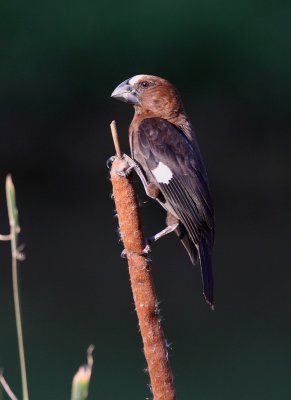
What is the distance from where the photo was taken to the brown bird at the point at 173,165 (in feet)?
8.14

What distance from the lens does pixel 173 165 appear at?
2.58 m

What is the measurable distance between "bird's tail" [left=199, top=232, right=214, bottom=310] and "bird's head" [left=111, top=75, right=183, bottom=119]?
0.52m

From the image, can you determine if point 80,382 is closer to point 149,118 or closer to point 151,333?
point 151,333

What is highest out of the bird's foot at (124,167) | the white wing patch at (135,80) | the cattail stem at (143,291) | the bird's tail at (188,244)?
the white wing patch at (135,80)

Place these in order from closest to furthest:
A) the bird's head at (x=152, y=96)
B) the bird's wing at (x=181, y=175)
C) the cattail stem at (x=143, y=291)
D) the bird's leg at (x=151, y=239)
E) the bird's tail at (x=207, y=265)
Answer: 1. the cattail stem at (x=143, y=291)
2. the bird's leg at (x=151, y=239)
3. the bird's tail at (x=207, y=265)
4. the bird's wing at (x=181, y=175)
5. the bird's head at (x=152, y=96)

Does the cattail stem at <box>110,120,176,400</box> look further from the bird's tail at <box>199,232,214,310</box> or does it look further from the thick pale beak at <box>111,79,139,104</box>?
the thick pale beak at <box>111,79,139,104</box>

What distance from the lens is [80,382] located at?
1.13 meters

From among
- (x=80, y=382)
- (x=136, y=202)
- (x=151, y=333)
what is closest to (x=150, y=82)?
(x=136, y=202)

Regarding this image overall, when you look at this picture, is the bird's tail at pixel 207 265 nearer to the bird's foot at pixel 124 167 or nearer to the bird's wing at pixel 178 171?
the bird's wing at pixel 178 171

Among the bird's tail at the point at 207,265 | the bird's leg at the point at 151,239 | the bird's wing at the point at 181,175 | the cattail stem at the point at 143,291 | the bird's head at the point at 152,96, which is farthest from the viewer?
the bird's head at the point at 152,96

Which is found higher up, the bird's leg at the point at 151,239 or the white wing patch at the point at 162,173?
the white wing patch at the point at 162,173

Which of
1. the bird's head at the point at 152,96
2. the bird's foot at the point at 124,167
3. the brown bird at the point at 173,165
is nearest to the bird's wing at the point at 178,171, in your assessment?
the brown bird at the point at 173,165

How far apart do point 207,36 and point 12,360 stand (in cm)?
260

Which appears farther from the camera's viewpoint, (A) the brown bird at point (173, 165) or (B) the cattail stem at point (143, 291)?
(A) the brown bird at point (173, 165)
